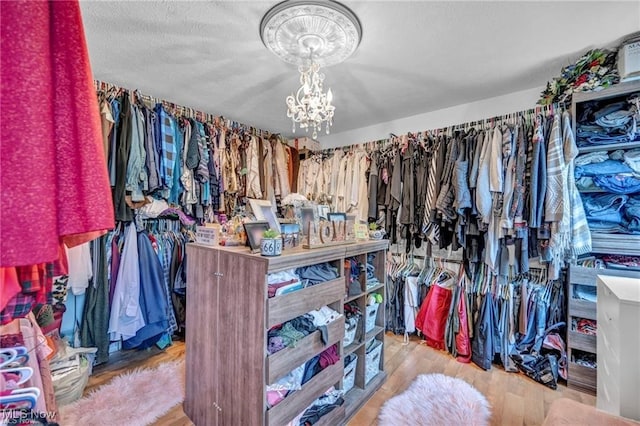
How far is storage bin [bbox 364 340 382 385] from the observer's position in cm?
192

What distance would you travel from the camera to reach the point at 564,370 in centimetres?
205

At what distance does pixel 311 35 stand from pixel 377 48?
0.48m

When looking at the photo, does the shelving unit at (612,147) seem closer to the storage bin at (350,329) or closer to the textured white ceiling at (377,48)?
the textured white ceiling at (377,48)

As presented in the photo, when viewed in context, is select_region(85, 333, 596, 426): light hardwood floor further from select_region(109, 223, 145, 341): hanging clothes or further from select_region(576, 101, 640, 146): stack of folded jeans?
select_region(576, 101, 640, 146): stack of folded jeans

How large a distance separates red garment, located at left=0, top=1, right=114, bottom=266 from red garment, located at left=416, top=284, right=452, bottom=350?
269cm

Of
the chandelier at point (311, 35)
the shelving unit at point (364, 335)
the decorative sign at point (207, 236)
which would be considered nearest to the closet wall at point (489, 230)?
the shelving unit at point (364, 335)

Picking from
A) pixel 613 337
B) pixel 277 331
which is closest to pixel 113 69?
pixel 277 331

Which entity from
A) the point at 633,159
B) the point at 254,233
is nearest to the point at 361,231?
the point at 254,233

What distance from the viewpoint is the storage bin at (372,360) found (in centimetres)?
192

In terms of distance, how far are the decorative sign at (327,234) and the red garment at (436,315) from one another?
1.35 metres

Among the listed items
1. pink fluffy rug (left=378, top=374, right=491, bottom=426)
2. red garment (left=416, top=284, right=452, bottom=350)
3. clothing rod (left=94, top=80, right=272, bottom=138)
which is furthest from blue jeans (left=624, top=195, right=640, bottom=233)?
clothing rod (left=94, top=80, right=272, bottom=138)

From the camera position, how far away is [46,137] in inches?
19.0

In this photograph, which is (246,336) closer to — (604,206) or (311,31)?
(311,31)

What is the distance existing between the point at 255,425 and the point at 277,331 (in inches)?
15.2
